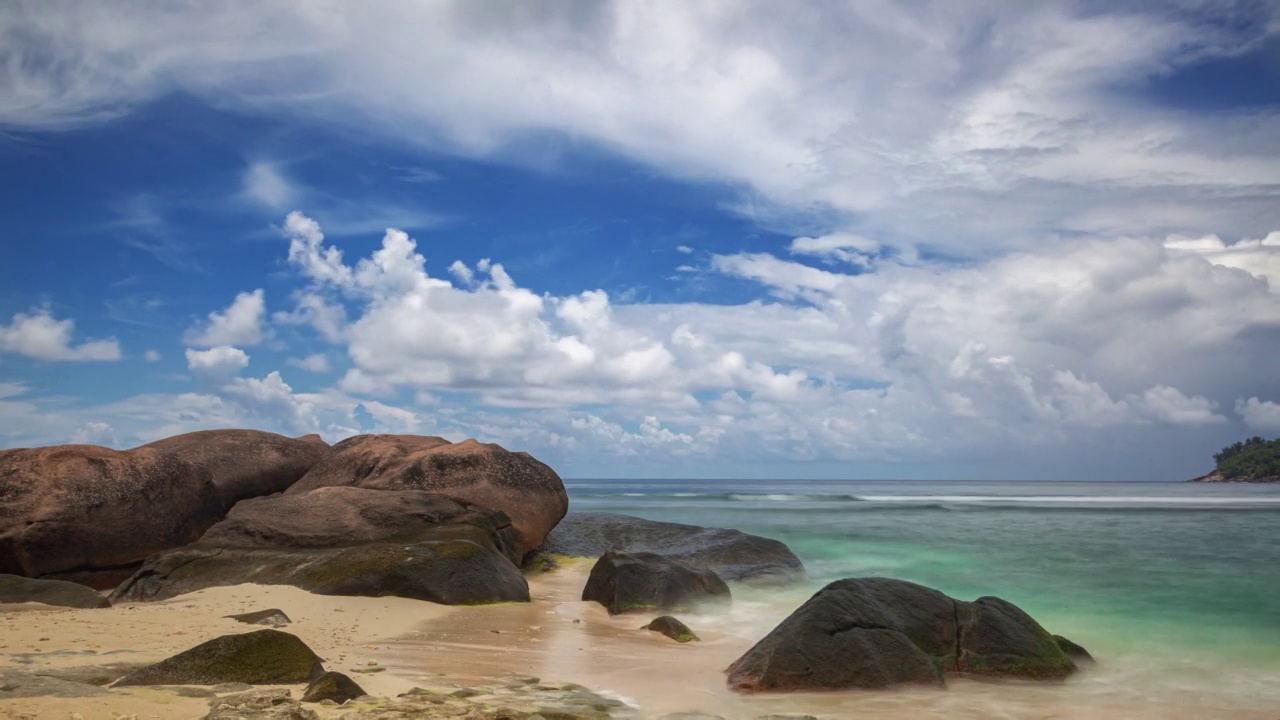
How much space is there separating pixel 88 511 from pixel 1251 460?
409ft

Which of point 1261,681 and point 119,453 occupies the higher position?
point 119,453

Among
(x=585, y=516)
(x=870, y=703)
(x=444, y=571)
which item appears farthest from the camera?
(x=585, y=516)

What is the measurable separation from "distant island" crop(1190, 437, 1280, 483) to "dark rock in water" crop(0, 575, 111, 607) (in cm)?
12159

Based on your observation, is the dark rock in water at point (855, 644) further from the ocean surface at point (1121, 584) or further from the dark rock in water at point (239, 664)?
the dark rock in water at point (239, 664)

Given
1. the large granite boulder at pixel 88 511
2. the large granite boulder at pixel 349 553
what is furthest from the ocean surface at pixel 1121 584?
the large granite boulder at pixel 88 511

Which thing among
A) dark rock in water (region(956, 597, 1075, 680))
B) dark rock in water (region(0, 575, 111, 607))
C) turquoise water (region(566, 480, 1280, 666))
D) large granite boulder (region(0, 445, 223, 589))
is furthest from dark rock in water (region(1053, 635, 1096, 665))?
large granite boulder (region(0, 445, 223, 589))

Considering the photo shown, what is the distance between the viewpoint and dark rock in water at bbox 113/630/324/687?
5.27 m

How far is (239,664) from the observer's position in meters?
5.46

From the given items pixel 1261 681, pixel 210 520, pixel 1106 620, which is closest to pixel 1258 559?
pixel 1106 620

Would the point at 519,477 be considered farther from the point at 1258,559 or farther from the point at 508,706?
the point at 1258,559

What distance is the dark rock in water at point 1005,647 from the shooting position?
7.56 m

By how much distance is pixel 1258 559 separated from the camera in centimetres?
1906

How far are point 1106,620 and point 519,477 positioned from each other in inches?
380

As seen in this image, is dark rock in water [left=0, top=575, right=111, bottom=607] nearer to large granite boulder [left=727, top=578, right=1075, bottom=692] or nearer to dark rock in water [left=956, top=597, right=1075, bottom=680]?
large granite boulder [left=727, top=578, right=1075, bottom=692]
